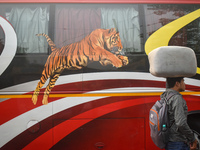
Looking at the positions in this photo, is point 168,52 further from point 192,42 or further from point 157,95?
point 192,42

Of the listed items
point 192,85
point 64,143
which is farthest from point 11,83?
point 192,85

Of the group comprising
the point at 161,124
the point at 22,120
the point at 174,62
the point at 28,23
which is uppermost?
the point at 28,23

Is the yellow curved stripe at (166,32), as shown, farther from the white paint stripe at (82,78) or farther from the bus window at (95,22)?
the white paint stripe at (82,78)

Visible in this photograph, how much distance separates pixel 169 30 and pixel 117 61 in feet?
3.74

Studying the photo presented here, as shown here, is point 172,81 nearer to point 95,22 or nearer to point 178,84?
point 178,84

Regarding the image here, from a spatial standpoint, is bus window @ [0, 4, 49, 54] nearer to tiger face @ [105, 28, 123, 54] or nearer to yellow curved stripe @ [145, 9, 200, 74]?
tiger face @ [105, 28, 123, 54]

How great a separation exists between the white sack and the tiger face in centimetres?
132

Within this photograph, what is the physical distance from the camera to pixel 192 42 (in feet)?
12.1

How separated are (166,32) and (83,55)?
1.60 meters

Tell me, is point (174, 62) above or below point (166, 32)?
below

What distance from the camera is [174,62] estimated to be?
7.41 ft

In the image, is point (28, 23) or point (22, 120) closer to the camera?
point (22, 120)

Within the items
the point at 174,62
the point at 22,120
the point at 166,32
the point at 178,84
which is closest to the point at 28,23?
the point at 22,120

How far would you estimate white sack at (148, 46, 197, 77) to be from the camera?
2250 millimetres
